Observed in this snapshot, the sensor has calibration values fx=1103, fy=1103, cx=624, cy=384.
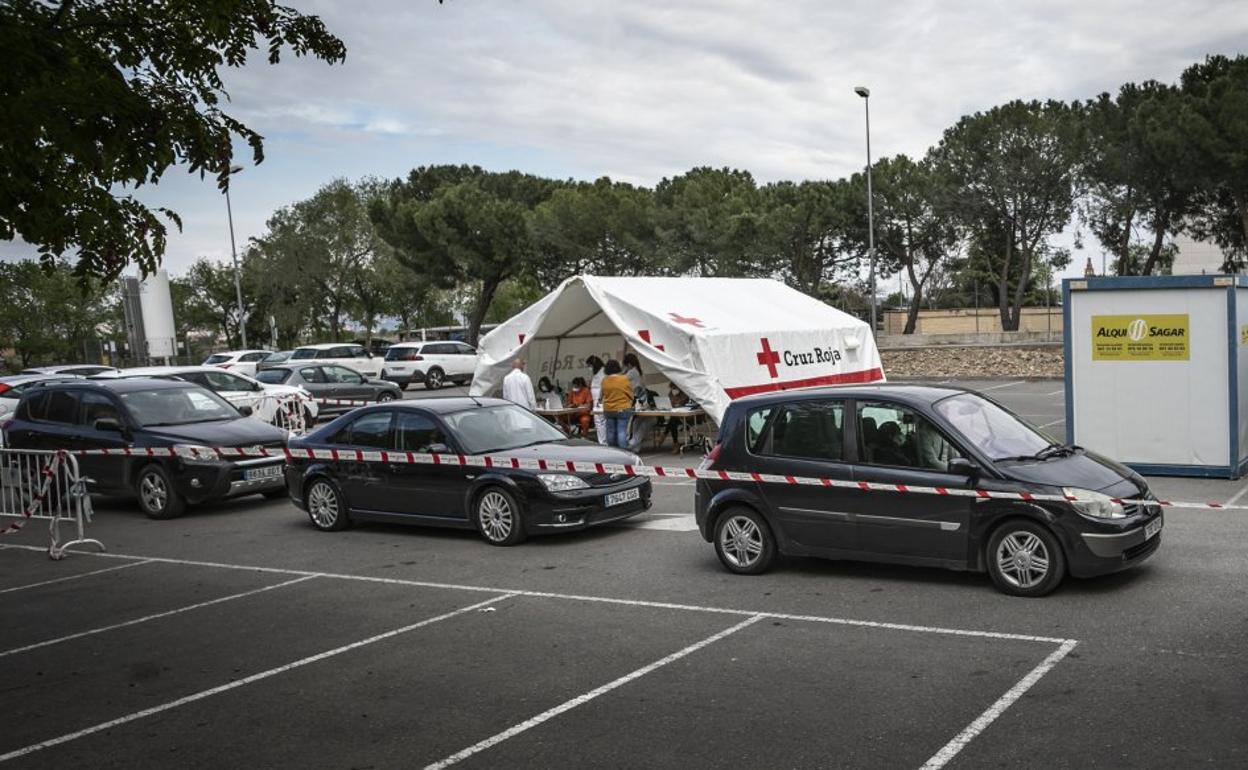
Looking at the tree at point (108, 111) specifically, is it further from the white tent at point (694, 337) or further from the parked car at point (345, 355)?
the parked car at point (345, 355)

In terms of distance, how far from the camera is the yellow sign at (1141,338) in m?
13.7

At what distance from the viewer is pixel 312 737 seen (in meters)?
5.96

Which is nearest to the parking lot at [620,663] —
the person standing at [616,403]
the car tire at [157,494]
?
the car tire at [157,494]

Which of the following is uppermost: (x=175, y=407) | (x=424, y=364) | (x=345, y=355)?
(x=345, y=355)

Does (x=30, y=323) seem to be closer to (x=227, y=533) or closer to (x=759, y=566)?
(x=227, y=533)

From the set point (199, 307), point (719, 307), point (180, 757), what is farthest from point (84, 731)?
point (199, 307)

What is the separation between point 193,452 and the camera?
14125mm

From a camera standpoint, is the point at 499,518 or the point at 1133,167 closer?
the point at 499,518

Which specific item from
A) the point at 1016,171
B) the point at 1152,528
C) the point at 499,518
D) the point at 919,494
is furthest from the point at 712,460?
the point at 1016,171

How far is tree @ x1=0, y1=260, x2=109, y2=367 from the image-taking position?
55656 mm

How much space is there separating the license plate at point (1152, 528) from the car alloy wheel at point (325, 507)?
8301mm

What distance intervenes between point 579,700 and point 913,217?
1838 inches

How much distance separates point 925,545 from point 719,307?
1241 cm

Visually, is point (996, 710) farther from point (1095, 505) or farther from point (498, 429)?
point (498, 429)
